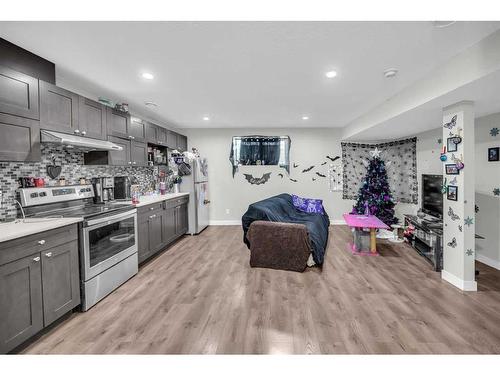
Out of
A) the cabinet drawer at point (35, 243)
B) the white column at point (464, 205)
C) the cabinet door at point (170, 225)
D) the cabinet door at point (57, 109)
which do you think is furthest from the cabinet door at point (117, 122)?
the white column at point (464, 205)

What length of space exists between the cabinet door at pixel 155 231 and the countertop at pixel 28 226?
1.31 metres

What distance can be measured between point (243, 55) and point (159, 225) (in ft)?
9.07

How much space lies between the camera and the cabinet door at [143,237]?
309 cm

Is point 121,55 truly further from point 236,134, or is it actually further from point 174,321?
point 236,134

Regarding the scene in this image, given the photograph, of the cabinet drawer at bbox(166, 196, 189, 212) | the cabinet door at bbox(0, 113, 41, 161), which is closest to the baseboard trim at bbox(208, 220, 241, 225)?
the cabinet drawer at bbox(166, 196, 189, 212)

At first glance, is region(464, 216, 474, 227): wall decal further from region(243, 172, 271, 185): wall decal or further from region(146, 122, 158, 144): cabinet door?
region(146, 122, 158, 144): cabinet door

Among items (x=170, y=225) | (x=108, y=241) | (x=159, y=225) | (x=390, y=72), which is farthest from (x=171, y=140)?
(x=390, y=72)

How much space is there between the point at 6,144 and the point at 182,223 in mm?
2959

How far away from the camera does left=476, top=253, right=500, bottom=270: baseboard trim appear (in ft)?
9.91

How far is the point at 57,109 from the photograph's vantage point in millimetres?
2258

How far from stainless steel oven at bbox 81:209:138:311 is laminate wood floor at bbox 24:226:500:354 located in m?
0.13

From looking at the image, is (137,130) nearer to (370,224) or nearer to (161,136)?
(161,136)

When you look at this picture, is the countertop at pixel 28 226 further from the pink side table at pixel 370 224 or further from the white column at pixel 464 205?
the white column at pixel 464 205

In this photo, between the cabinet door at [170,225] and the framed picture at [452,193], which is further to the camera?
the cabinet door at [170,225]
